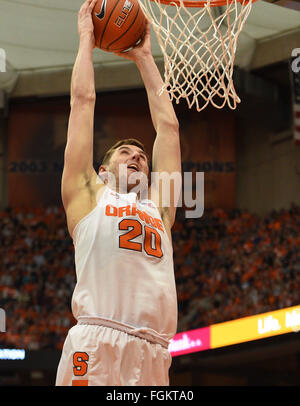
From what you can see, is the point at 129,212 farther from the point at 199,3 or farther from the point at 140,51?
the point at 199,3

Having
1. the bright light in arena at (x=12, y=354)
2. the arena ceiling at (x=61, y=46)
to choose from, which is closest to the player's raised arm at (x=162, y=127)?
the arena ceiling at (x=61, y=46)

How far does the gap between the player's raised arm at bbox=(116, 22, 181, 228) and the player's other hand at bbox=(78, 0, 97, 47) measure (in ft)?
0.98

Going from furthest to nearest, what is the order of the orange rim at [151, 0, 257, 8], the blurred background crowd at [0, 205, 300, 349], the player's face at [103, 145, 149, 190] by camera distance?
the blurred background crowd at [0, 205, 300, 349]
the orange rim at [151, 0, 257, 8]
the player's face at [103, 145, 149, 190]

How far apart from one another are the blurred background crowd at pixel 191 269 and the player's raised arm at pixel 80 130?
6463 mm

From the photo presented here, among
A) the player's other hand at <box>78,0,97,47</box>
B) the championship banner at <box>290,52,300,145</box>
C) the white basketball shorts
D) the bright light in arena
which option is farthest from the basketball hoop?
the bright light in arena

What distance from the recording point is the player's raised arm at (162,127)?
2.89 meters

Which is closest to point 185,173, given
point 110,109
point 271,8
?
point 110,109

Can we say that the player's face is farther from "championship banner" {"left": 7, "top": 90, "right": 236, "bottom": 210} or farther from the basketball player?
"championship banner" {"left": 7, "top": 90, "right": 236, "bottom": 210}

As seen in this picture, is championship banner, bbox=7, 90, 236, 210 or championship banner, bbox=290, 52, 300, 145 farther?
championship banner, bbox=7, 90, 236, 210

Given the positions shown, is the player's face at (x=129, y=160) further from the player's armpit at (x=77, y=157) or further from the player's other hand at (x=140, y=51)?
the player's other hand at (x=140, y=51)

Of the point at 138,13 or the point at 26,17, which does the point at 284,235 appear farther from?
the point at 138,13

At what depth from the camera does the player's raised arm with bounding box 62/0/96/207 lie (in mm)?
2676

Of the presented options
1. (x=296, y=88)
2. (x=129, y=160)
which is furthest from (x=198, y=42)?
(x=296, y=88)
